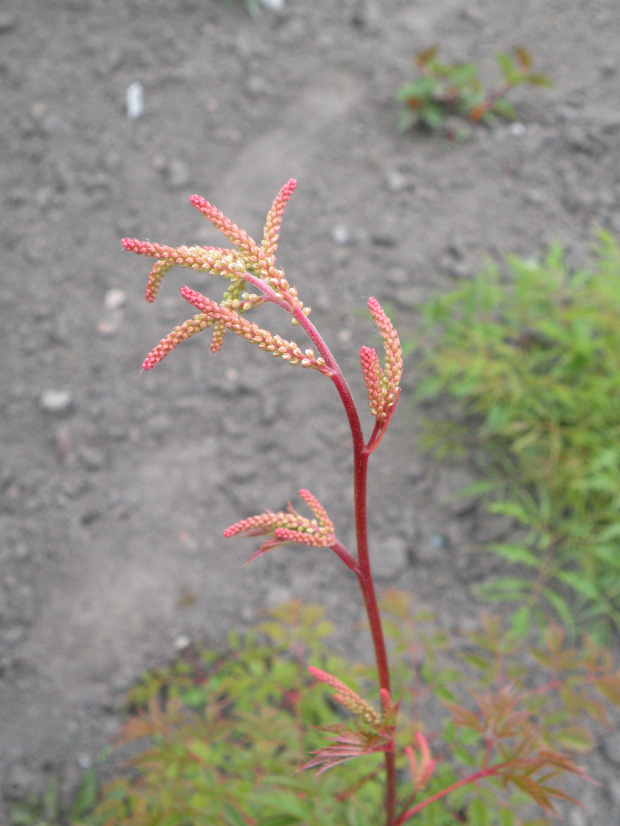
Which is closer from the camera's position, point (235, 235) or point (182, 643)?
point (235, 235)

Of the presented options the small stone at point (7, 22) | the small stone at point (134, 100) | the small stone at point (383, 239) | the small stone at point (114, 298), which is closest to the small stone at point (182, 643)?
the small stone at point (114, 298)

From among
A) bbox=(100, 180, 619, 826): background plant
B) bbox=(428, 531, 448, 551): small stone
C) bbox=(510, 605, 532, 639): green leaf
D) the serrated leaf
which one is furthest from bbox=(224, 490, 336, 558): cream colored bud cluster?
bbox=(428, 531, 448, 551): small stone

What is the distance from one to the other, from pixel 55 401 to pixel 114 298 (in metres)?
0.61

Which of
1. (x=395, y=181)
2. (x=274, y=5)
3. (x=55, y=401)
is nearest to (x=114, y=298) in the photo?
(x=55, y=401)

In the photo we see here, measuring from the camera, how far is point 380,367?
0.69 metres

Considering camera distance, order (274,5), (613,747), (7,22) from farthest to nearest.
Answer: (274,5)
(7,22)
(613,747)

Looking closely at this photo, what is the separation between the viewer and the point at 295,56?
12.4 ft

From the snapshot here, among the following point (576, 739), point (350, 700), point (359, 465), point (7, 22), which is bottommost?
point (576, 739)

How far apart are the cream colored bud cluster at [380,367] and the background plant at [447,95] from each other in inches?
124

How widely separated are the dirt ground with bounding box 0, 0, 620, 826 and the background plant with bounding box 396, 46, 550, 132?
0.10m

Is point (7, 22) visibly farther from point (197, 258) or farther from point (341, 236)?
point (197, 258)

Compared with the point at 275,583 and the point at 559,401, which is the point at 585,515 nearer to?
the point at 559,401

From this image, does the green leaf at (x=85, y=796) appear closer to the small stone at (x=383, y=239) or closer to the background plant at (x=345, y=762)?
the background plant at (x=345, y=762)

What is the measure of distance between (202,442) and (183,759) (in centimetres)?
150
